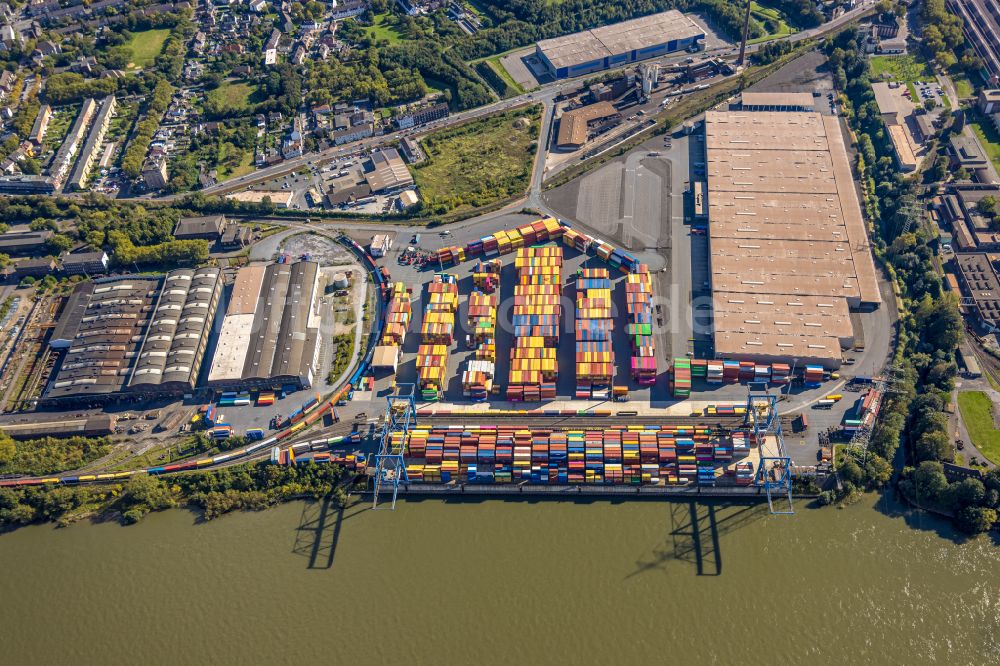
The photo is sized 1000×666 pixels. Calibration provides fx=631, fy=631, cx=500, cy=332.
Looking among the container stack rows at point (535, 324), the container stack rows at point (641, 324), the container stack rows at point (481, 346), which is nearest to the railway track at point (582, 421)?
the container stack rows at point (535, 324)

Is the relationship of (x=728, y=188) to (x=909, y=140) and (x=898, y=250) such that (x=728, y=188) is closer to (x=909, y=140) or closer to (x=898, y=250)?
(x=898, y=250)

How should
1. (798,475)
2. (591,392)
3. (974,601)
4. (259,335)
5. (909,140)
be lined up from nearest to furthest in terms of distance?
1. (974,601)
2. (798,475)
3. (591,392)
4. (259,335)
5. (909,140)

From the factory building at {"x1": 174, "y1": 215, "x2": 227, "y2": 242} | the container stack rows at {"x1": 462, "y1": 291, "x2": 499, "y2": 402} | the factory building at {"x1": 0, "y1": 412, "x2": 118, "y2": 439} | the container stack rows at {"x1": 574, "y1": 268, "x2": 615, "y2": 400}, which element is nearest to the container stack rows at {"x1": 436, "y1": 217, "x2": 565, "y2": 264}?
the container stack rows at {"x1": 462, "y1": 291, "x2": 499, "y2": 402}

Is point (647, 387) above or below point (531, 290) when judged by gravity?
below

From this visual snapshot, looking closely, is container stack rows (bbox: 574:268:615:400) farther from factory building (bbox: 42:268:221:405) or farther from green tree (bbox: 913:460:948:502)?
factory building (bbox: 42:268:221:405)

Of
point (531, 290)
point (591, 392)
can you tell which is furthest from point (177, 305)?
point (591, 392)

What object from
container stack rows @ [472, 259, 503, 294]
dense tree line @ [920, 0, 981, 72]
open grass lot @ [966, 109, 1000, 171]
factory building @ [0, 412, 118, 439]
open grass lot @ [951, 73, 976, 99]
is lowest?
factory building @ [0, 412, 118, 439]
